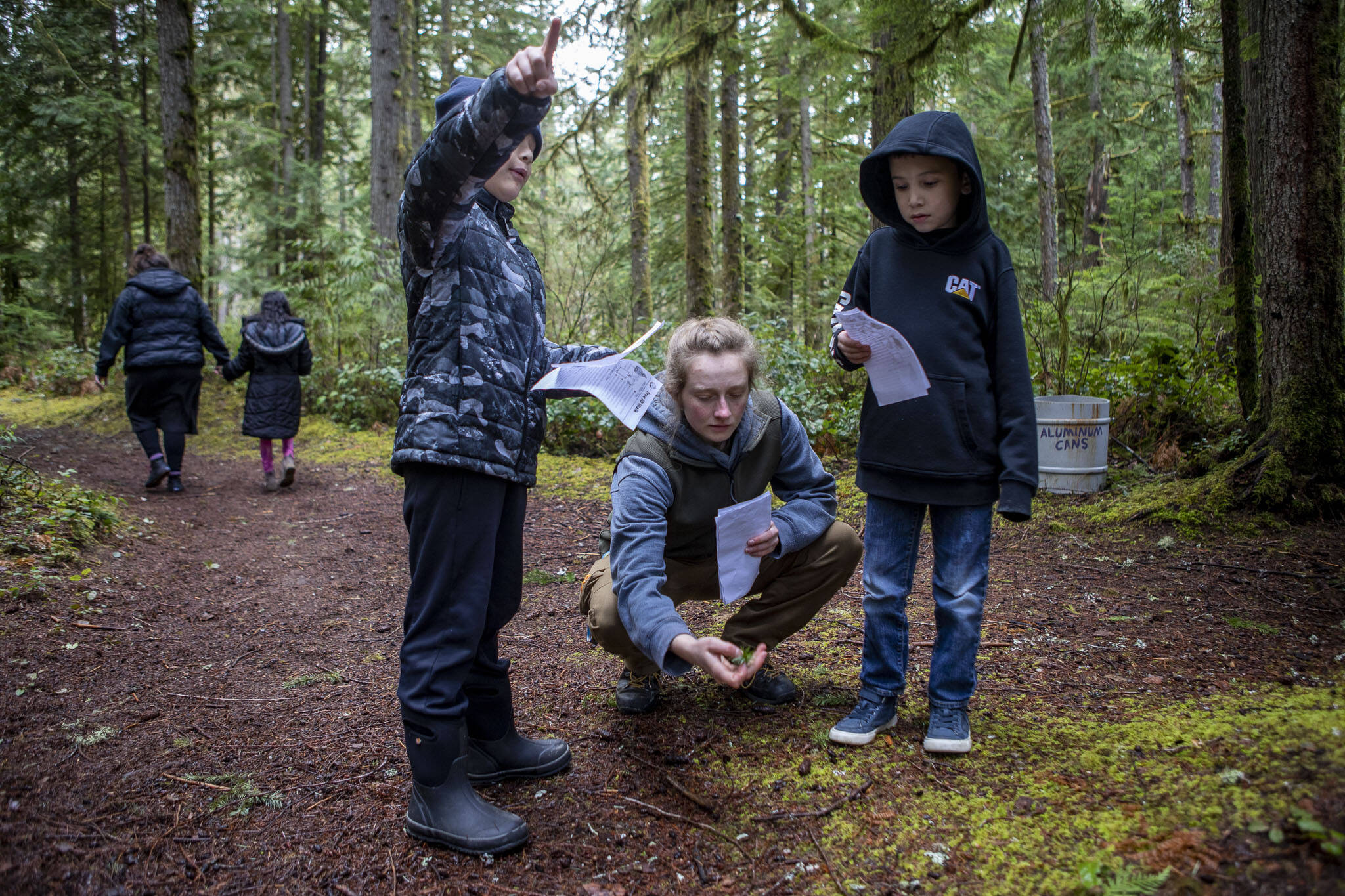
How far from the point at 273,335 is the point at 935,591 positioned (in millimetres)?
7488

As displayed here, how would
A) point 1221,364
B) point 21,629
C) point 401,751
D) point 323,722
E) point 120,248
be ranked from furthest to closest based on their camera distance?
point 120,248, point 1221,364, point 21,629, point 323,722, point 401,751

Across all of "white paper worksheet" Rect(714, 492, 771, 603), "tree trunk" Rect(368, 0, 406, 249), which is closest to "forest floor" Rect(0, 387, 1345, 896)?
"white paper worksheet" Rect(714, 492, 771, 603)

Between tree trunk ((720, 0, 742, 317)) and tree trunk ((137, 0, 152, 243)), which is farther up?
tree trunk ((137, 0, 152, 243))

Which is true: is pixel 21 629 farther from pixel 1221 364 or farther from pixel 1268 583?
pixel 1221 364

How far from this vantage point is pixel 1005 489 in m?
2.42

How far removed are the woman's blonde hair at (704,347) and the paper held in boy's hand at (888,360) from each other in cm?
33

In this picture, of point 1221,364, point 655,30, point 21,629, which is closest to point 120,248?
point 655,30

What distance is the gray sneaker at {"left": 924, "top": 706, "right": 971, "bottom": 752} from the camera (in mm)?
2477

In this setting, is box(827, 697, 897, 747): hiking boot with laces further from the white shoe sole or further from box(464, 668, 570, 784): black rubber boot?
box(464, 668, 570, 784): black rubber boot

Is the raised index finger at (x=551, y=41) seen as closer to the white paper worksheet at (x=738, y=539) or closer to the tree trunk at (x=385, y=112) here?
the white paper worksheet at (x=738, y=539)

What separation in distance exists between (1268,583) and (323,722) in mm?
4359

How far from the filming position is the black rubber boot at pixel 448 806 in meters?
2.17

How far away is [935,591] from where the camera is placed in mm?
2570

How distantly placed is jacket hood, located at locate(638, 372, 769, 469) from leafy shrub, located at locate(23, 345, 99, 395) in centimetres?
1528
